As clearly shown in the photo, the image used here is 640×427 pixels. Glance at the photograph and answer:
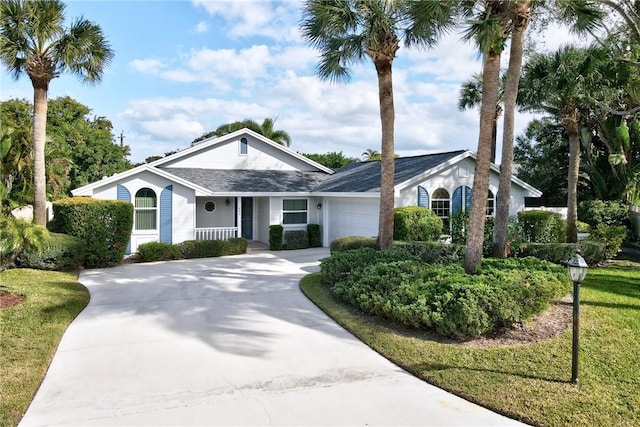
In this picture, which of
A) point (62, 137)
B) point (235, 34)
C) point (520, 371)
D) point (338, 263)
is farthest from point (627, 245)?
point (62, 137)

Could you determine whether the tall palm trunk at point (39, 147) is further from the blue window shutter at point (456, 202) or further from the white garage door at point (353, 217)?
the blue window shutter at point (456, 202)

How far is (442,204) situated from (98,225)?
41.8ft

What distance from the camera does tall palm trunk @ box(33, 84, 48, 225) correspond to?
14109 millimetres

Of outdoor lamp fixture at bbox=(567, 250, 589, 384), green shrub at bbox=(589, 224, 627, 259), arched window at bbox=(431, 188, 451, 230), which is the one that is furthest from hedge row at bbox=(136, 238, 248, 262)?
outdoor lamp fixture at bbox=(567, 250, 589, 384)

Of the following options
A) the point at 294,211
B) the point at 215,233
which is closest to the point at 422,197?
the point at 294,211

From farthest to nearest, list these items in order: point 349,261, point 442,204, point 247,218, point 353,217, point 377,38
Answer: point 247,218 < point 353,217 < point 442,204 < point 377,38 < point 349,261

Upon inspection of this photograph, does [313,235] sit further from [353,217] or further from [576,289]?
[576,289]

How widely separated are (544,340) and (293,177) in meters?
16.4

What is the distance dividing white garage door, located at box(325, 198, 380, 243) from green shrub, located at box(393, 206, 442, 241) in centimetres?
176

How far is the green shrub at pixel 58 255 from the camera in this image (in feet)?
42.1

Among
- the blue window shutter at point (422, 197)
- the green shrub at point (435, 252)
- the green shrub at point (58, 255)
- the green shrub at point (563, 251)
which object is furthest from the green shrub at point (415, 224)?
the green shrub at point (58, 255)

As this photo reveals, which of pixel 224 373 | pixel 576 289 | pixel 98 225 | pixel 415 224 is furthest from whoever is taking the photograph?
pixel 415 224

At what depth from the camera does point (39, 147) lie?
14.2 m

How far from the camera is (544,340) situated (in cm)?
704
